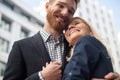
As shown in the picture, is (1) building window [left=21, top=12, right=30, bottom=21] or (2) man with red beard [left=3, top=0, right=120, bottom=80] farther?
(1) building window [left=21, top=12, right=30, bottom=21]

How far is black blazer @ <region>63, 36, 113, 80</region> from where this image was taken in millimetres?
2484

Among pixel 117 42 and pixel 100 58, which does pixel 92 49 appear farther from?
pixel 117 42

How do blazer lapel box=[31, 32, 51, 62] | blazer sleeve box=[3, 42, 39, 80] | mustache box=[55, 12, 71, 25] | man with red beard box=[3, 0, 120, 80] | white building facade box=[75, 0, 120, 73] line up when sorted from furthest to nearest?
1. white building facade box=[75, 0, 120, 73]
2. mustache box=[55, 12, 71, 25]
3. blazer lapel box=[31, 32, 51, 62]
4. blazer sleeve box=[3, 42, 39, 80]
5. man with red beard box=[3, 0, 120, 80]

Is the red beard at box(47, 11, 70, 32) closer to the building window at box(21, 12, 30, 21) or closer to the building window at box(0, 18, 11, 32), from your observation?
the building window at box(0, 18, 11, 32)

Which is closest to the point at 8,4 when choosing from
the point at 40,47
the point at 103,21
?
the point at 103,21

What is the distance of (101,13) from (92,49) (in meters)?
51.6

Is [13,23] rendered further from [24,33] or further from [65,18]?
[65,18]

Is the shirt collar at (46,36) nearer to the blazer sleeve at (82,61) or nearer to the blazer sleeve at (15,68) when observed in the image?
the blazer sleeve at (15,68)

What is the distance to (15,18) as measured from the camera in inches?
1147

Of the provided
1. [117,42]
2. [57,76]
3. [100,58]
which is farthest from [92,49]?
[117,42]

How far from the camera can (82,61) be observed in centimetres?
254

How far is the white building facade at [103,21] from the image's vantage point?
46.9m

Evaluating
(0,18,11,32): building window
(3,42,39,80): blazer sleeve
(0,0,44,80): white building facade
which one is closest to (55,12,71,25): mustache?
(3,42,39,80): blazer sleeve

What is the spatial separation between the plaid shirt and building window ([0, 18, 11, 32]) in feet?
79.1
